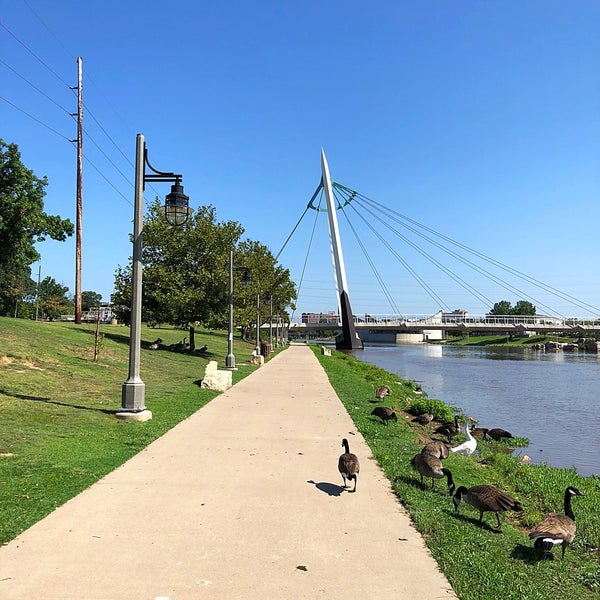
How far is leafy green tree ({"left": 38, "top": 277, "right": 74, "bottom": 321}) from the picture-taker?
90.9 m

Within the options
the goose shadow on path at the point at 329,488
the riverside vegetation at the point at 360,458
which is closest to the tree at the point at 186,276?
the riverside vegetation at the point at 360,458

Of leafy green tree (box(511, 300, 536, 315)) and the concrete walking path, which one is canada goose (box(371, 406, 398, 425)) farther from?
leafy green tree (box(511, 300, 536, 315))

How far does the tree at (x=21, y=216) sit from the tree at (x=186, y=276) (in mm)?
6242

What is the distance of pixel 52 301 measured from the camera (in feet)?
296

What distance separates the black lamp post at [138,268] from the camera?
33.7 ft

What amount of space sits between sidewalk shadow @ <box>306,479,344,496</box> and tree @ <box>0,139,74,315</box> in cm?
2899

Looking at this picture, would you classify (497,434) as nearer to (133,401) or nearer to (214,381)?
(214,381)

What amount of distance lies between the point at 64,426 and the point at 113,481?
2986mm

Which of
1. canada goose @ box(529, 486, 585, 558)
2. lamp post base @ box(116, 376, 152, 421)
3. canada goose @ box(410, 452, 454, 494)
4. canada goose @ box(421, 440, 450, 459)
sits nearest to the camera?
canada goose @ box(529, 486, 585, 558)

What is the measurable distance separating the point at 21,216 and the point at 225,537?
30.5 metres

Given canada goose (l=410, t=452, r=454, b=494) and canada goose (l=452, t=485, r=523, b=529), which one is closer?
canada goose (l=452, t=485, r=523, b=529)

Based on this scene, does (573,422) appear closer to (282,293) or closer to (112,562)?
(112,562)

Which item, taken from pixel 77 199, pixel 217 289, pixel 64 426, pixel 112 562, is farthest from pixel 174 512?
pixel 77 199

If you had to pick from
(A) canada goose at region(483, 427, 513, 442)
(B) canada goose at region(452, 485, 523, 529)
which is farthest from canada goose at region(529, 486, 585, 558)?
(A) canada goose at region(483, 427, 513, 442)
